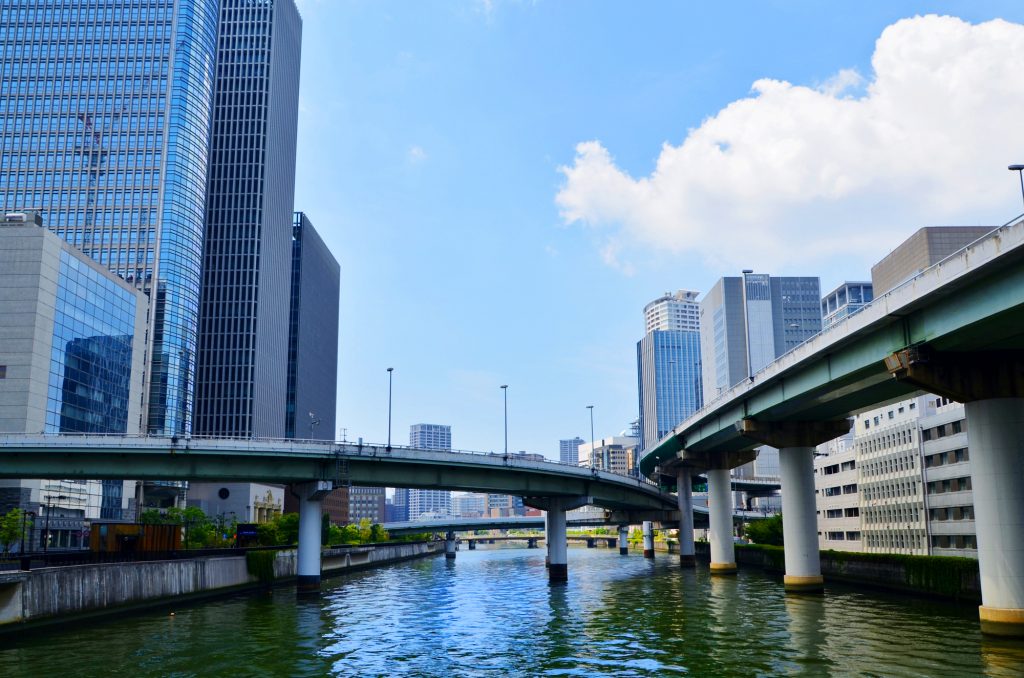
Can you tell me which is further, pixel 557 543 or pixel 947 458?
pixel 557 543

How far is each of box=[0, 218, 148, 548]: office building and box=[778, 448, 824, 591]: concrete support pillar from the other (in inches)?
3326

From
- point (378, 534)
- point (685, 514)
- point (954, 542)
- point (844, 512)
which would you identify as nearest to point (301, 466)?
point (954, 542)

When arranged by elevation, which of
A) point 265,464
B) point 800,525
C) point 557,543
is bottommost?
point 557,543

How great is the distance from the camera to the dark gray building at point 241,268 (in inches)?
7116

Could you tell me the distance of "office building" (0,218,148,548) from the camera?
108 metres

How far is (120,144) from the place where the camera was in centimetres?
15600

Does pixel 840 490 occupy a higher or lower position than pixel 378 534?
higher

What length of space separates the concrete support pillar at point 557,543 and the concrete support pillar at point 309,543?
26.9m

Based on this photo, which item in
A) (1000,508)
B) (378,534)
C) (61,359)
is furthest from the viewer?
(378,534)

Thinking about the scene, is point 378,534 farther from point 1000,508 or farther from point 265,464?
point 1000,508

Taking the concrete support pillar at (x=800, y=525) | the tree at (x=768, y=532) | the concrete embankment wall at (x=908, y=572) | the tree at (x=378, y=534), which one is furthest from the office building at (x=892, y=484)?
the tree at (x=378, y=534)

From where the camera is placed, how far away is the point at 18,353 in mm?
108562

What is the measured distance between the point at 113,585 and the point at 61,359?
71.8 metres

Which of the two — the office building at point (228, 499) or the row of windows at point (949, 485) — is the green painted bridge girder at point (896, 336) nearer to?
the row of windows at point (949, 485)
